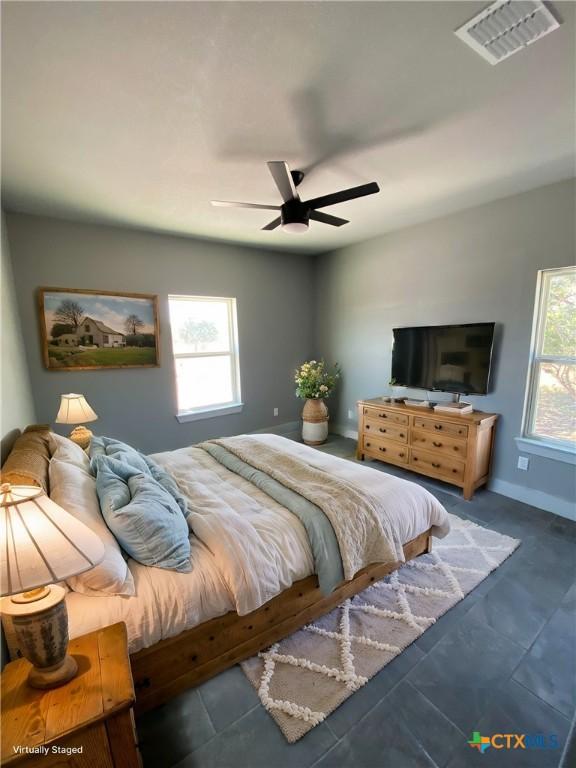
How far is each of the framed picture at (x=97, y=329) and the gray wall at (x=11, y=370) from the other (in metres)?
0.26

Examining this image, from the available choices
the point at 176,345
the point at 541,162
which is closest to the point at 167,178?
the point at 176,345

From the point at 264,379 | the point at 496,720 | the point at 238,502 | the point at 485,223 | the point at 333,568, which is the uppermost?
the point at 485,223

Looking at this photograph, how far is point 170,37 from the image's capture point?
124cm

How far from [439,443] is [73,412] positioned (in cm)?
330

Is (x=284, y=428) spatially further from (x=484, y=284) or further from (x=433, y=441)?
(x=484, y=284)

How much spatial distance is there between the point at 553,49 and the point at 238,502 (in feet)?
8.54

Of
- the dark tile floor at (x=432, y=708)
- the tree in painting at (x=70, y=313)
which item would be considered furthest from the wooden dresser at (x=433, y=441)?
the tree in painting at (x=70, y=313)

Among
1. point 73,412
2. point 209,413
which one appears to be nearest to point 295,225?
point 73,412

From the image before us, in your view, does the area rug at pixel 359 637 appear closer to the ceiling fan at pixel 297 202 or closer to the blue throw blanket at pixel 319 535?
the blue throw blanket at pixel 319 535

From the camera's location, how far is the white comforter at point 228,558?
1224 mm

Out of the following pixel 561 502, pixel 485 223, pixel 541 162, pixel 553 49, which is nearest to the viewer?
pixel 553 49

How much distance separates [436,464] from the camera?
314cm

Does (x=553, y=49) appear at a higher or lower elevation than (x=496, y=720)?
higher

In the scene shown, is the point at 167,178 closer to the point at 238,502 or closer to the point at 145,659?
the point at 238,502
